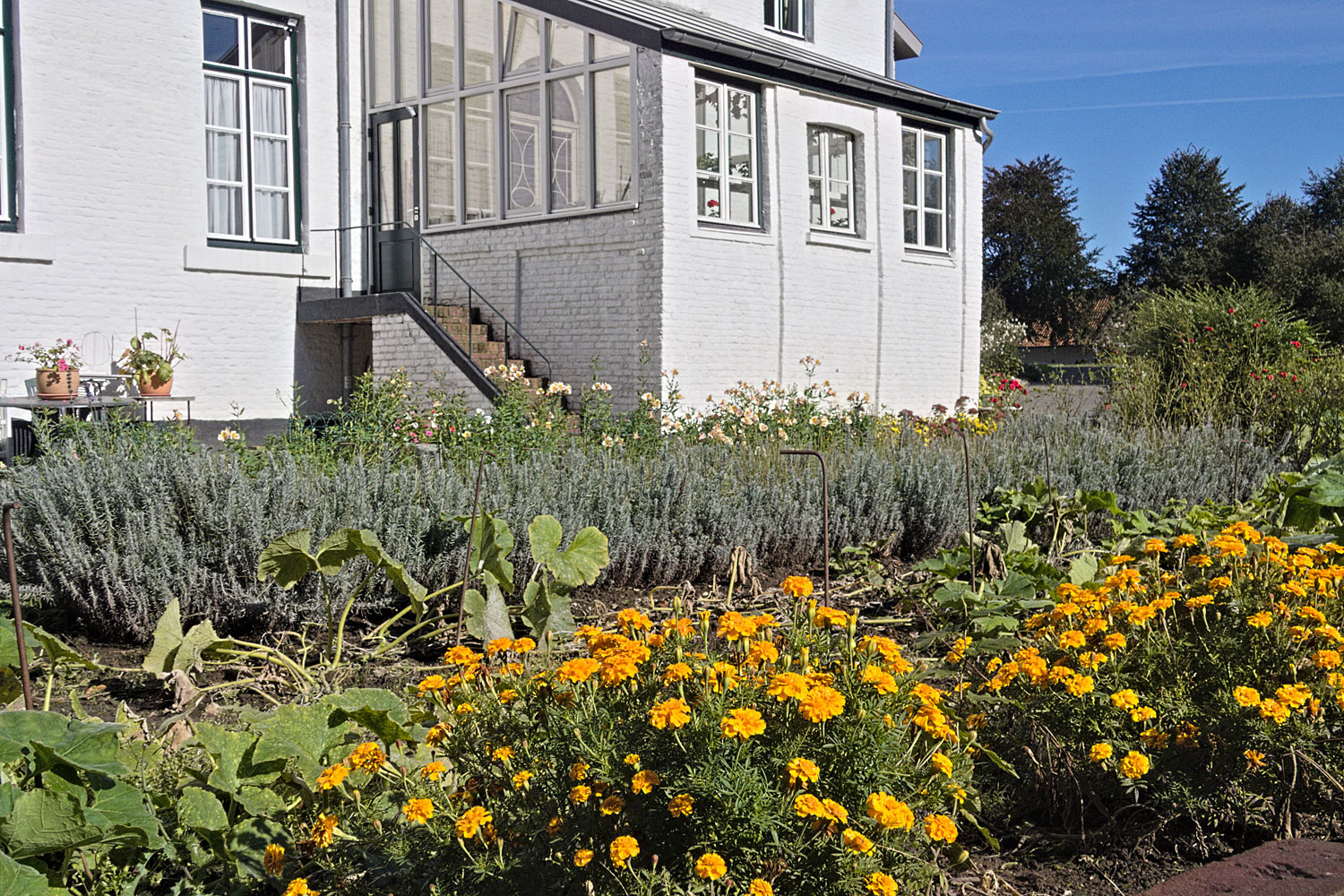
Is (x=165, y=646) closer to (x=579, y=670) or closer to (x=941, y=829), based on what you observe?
(x=579, y=670)

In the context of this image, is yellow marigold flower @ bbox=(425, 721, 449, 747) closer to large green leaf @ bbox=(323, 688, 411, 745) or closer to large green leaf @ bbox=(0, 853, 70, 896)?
large green leaf @ bbox=(323, 688, 411, 745)

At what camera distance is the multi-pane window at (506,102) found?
489 inches

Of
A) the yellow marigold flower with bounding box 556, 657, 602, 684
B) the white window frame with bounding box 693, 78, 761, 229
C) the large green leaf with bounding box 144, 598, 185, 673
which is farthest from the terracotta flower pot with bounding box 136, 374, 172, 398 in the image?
the yellow marigold flower with bounding box 556, 657, 602, 684

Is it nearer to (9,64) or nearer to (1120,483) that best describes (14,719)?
(1120,483)

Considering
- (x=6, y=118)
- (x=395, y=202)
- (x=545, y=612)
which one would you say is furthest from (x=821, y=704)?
(x=395, y=202)

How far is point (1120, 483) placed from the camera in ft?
25.4

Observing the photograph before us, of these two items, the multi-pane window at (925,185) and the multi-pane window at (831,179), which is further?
the multi-pane window at (925,185)

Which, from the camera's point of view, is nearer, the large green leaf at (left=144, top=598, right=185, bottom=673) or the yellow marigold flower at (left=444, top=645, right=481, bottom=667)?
the yellow marigold flower at (left=444, top=645, right=481, bottom=667)

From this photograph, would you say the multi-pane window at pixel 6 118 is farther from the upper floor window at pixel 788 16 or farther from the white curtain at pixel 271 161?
the upper floor window at pixel 788 16

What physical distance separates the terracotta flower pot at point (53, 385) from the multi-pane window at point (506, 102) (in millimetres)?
4981

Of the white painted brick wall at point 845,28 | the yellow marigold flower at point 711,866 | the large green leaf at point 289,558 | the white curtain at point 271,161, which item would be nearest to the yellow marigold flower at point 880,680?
the yellow marigold flower at point 711,866

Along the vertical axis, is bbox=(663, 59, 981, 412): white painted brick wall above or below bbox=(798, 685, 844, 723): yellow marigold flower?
above

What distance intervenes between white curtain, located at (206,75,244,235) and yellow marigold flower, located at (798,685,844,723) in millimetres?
11366

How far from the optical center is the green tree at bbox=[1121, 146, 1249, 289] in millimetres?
48625
